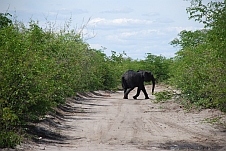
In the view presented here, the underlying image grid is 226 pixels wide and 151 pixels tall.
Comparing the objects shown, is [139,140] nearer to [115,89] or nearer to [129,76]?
[129,76]

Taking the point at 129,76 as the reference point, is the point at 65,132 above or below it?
below

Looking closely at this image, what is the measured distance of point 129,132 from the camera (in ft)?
56.4

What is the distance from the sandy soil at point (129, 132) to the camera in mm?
14477

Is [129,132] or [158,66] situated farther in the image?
[158,66]

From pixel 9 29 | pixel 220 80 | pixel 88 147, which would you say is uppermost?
pixel 9 29

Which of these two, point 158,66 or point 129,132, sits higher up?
point 158,66

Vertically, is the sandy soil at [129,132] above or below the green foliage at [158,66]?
below

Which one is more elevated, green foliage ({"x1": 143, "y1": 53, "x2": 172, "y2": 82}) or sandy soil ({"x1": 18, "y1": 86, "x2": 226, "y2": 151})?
green foliage ({"x1": 143, "y1": 53, "x2": 172, "y2": 82})

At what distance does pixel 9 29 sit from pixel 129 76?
2340 cm

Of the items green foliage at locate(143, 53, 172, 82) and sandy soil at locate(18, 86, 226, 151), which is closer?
sandy soil at locate(18, 86, 226, 151)

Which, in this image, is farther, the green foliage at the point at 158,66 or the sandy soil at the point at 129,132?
the green foliage at the point at 158,66

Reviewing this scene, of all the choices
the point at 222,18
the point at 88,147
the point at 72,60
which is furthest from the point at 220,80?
the point at 72,60

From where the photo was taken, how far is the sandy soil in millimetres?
14477

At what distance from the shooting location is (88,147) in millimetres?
14078
